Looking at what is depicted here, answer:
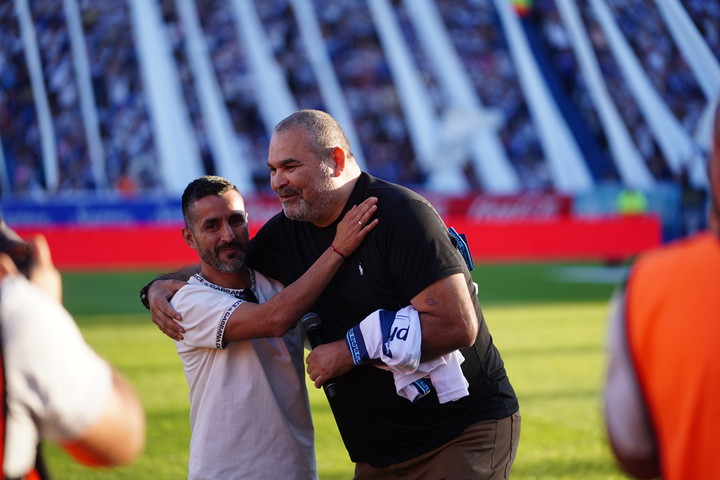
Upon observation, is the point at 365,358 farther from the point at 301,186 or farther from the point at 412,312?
the point at 301,186

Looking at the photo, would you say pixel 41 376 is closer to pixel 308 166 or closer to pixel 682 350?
pixel 682 350

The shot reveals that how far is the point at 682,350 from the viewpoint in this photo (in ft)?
5.74

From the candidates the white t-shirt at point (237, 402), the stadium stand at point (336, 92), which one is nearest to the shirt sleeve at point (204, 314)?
the white t-shirt at point (237, 402)

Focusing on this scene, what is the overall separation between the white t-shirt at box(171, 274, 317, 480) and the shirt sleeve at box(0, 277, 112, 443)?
4.37ft

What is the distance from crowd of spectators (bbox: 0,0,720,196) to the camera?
1024 inches

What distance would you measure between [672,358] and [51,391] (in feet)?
4.32

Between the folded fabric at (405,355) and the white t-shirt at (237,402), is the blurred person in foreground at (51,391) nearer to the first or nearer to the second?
the folded fabric at (405,355)

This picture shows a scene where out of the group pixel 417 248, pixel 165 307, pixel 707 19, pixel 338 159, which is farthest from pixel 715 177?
pixel 707 19

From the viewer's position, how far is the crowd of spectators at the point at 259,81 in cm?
2600

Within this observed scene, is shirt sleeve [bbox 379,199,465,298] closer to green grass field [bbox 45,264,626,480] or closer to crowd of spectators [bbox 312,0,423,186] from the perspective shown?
green grass field [bbox 45,264,626,480]

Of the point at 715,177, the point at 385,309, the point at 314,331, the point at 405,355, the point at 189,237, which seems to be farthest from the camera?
the point at 189,237

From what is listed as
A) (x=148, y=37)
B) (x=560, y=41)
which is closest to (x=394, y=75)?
(x=560, y=41)

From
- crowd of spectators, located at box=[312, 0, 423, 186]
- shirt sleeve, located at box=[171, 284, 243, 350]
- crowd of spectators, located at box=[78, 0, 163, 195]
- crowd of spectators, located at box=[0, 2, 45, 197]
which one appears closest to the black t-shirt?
shirt sleeve, located at box=[171, 284, 243, 350]

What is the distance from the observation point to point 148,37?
28.7 m
